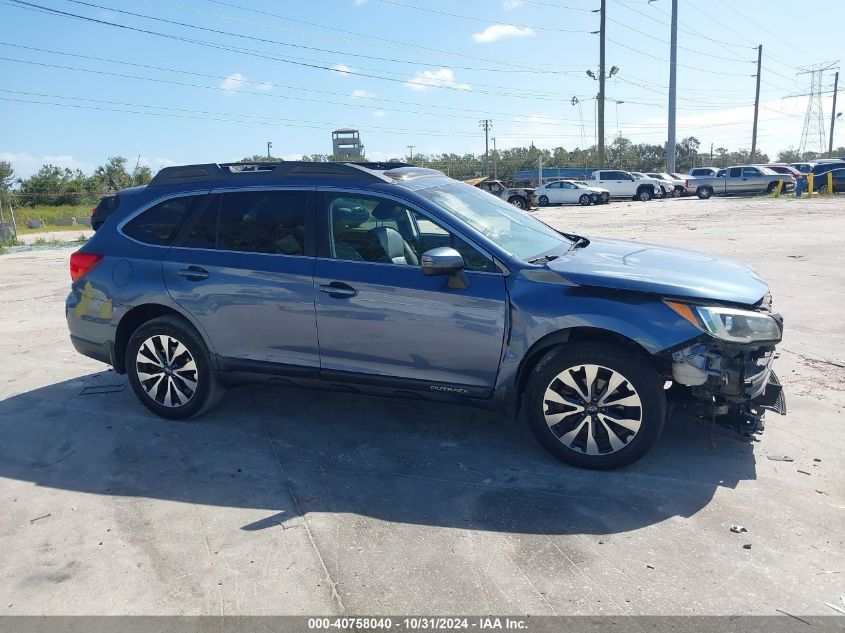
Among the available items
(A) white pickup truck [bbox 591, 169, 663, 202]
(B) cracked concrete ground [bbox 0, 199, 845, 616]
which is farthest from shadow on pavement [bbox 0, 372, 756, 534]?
(A) white pickup truck [bbox 591, 169, 663, 202]

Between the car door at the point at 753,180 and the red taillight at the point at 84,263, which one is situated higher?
the red taillight at the point at 84,263

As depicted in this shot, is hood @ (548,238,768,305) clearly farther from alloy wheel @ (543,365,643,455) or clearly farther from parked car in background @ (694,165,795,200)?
parked car in background @ (694,165,795,200)

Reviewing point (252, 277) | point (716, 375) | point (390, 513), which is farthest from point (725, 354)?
point (252, 277)

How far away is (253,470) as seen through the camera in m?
4.23

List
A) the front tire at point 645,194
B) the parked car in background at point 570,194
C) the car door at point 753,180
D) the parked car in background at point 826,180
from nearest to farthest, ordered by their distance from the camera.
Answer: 1. the parked car in background at point 826,180
2. the car door at point 753,180
3. the parked car in background at point 570,194
4. the front tire at point 645,194

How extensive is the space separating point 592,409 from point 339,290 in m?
1.77

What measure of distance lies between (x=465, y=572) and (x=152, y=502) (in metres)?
1.94

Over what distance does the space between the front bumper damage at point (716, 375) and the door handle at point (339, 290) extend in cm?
202

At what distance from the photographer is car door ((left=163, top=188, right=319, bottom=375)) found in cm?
454

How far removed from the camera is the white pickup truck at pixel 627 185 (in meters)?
38.9

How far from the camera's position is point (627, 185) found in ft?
129

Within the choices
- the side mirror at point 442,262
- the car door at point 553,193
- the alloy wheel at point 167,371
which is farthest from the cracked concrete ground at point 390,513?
the car door at point 553,193

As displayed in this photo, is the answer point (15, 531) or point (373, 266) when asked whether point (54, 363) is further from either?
point (373, 266)

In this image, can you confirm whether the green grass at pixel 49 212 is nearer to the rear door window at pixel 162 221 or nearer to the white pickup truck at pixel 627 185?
the white pickup truck at pixel 627 185
